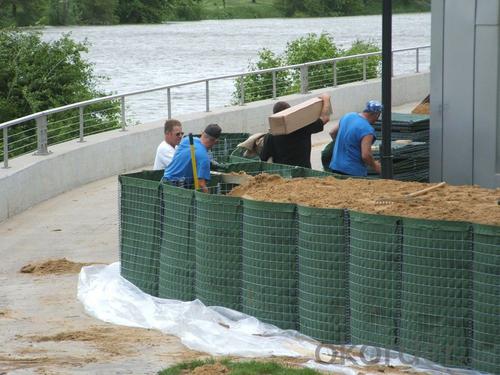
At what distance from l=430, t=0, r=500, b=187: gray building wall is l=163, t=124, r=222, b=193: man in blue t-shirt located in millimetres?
3678

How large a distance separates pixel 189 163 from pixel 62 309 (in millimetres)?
2111

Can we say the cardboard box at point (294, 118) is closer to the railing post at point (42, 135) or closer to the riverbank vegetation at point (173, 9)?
the railing post at point (42, 135)

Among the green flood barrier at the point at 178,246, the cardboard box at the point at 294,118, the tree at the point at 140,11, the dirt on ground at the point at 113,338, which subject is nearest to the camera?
the dirt on ground at the point at 113,338

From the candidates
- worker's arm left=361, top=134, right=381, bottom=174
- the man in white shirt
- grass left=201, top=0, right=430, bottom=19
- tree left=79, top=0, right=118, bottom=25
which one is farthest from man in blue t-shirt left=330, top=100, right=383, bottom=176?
grass left=201, top=0, right=430, bottom=19

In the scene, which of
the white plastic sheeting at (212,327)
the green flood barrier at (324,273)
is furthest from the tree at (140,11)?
the green flood barrier at (324,273)

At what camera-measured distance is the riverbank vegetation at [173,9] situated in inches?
2824

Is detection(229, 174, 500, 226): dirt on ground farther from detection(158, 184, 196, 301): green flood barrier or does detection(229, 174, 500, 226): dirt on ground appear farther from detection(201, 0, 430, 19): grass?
detection(201, 0, 430, 19): grass

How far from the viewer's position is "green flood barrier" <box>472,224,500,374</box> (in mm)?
9148

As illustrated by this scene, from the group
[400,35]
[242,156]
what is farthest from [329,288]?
[400,35]

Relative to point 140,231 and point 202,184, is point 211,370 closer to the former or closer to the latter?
point 140,231

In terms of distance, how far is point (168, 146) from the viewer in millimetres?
15203

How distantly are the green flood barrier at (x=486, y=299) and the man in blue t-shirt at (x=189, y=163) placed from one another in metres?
4.11

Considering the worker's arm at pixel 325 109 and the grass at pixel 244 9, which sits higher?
the worker's arm at pixel 325 109

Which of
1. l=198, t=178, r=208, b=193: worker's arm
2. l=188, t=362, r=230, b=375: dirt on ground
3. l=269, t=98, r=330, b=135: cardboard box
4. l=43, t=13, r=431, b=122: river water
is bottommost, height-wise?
l=43, t=13, r=431, b=122: river water
